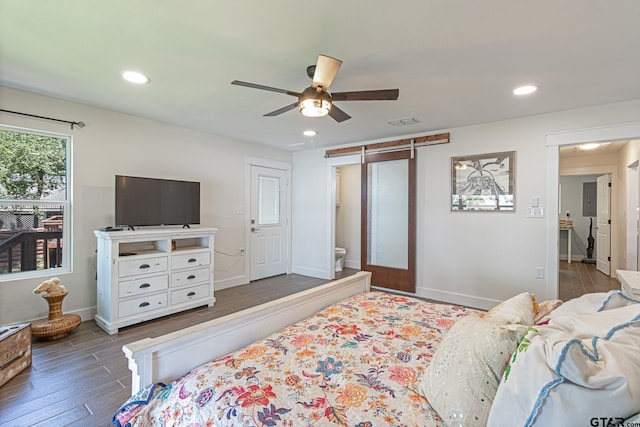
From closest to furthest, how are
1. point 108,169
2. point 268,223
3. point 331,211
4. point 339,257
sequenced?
point 108,169
point 331,211
point 268,223
point 339,257

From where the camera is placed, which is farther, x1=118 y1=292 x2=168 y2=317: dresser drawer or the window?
x1=118 y1=292 x2=168 y2=317: dresser drawer

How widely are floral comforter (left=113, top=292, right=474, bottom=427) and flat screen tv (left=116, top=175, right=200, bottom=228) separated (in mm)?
2597

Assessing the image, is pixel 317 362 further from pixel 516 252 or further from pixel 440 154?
pixel 440 154

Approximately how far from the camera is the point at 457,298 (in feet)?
12.9

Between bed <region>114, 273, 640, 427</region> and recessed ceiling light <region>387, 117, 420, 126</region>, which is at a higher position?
recessed ceiling light <region>387, 117, 420, 126</region>

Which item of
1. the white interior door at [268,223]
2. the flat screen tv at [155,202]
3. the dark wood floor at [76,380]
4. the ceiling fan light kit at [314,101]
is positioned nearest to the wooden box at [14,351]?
the dark wood floor at [76,380]

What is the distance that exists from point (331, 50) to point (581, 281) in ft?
19.3

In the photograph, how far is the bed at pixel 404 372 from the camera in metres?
0.75

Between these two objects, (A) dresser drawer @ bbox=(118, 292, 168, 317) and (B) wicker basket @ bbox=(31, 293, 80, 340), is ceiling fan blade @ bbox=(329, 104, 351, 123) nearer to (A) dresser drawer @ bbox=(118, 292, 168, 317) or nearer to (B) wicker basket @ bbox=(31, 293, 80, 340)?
(A) dresser drawer @ bbox=(118, 292, 168, 317)

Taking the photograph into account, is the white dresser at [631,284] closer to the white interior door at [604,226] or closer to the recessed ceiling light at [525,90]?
the recessed ceiling light at [525,90]

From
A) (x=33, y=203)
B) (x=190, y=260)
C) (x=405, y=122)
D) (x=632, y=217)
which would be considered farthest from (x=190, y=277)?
(x=632, y=217)

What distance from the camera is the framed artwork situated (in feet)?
11.8

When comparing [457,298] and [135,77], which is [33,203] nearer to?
[135,77]

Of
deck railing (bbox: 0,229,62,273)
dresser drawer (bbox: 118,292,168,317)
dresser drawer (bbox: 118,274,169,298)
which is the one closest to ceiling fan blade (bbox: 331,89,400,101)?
dresser drawer (bbox: 118,274,169,298)
